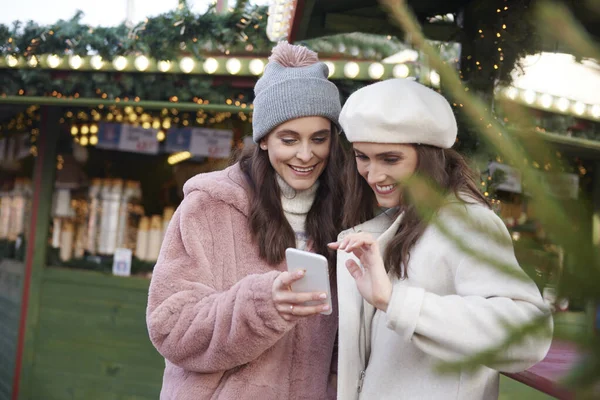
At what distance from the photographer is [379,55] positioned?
464 centimetres

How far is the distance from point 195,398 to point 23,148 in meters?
4.60

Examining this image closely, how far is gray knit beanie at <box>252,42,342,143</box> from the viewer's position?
237cm

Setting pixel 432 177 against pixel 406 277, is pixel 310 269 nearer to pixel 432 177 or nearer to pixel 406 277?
pixel 406 277

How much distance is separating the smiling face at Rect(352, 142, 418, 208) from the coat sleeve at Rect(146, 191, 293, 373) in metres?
0.37

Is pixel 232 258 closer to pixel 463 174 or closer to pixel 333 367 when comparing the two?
pixel 333 367

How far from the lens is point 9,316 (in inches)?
245

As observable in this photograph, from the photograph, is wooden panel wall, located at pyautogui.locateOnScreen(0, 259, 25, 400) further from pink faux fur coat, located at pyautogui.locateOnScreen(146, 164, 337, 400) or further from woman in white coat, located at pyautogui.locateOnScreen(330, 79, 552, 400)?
woman in white coat, located at pyautogui.locateOnScreen(330, 79, 552, 400)

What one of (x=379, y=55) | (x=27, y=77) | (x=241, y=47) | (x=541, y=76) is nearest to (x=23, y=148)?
(x=27, y=77)

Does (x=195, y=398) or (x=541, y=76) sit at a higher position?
(x=541, y=76)

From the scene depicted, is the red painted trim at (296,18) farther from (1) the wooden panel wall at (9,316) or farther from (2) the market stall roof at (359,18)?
(1) the wooden panel wall at (9,316)

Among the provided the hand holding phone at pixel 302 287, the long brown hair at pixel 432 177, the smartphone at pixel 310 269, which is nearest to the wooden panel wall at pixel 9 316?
the hand holding phone at pixel 302 287

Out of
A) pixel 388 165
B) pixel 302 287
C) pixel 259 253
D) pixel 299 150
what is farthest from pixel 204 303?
pixel 388 165

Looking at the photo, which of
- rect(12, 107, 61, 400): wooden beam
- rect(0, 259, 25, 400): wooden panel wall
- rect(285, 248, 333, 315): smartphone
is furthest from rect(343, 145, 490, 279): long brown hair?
rect(0, 259, 25, 400): wooden panel wall

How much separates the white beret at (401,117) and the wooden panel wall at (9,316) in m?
4.79
